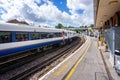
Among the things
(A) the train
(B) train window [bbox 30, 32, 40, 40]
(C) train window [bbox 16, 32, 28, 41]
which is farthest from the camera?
(B) train window [bbox 30, 32, 40, 40]

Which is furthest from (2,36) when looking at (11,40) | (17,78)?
(17,78)

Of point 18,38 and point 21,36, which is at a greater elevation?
point 21,36

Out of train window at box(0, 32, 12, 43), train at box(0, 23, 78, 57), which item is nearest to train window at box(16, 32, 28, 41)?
train at box(0, 23, 78, 57)

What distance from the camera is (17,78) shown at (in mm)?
9828

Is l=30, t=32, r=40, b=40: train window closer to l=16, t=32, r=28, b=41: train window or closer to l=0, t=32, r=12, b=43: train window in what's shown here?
l=16, t=32, r=28, b=41: train window

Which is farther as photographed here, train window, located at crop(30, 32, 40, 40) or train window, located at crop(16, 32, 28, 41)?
train window, located at crop(30, 32, 40, 40)

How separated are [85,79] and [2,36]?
6.77m

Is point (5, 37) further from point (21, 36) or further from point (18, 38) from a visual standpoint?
point (21, 36)

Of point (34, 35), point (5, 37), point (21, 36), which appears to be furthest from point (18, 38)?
point (34, 35)

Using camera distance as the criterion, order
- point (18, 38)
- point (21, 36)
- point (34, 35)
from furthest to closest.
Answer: point (34, 35), point (21, 36), point (18, 38)

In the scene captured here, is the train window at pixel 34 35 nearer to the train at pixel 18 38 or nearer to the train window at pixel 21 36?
the train at pixel 18 38

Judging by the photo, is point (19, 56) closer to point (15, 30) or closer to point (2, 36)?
point (15, 30)

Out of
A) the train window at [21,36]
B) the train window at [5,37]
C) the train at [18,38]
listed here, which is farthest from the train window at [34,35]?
the train window at [5,37]

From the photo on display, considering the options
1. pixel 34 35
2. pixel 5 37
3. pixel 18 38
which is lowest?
pixel 18 38
